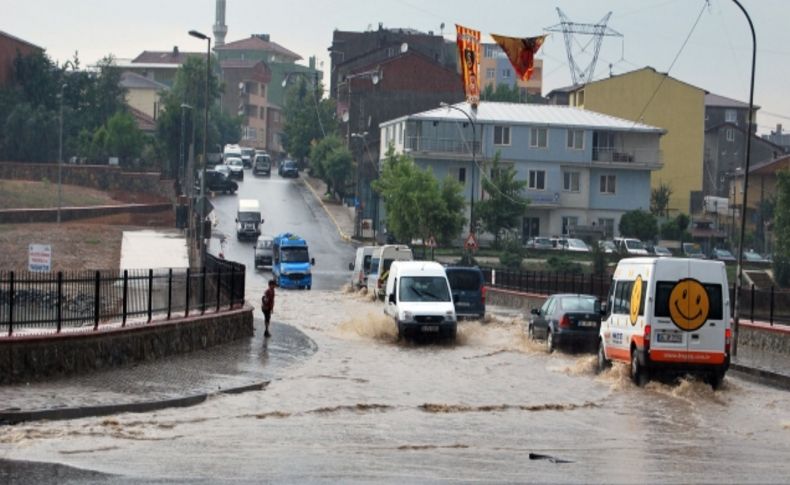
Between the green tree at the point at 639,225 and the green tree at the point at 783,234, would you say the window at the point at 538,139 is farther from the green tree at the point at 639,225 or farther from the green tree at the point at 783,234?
the green tree at the point at 783,234

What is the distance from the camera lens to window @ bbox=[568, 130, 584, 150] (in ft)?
322

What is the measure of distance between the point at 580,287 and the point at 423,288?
18.2 m

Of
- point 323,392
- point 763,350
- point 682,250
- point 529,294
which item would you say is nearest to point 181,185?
point 682,250

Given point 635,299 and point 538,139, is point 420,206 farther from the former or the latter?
point 635,299

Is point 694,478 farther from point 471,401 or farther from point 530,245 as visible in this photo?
point 530,245

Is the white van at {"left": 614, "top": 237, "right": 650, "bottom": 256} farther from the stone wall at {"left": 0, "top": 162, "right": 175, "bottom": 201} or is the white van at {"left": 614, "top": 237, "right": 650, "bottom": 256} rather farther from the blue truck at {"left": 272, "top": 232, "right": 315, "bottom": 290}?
the stone wall at {"left": 0, "top": 162, "right": 175, "bottom": 201}

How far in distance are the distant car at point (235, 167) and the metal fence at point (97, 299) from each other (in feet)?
300

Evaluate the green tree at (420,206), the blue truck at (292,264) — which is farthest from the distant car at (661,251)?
the blue truck at (292,264)

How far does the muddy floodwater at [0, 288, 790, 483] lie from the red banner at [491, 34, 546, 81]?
1393 inches

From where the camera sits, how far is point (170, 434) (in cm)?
1728

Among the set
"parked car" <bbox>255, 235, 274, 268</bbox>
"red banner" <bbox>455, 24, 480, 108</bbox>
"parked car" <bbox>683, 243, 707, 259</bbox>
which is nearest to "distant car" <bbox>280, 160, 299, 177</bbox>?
"red banner" <bbox>455, 24, 480, 108</bbox>

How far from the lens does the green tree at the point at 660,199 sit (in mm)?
105938

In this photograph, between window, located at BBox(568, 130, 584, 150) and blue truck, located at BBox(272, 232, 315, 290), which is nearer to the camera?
blue truck, located at BBox(272, 232, 315, 290)

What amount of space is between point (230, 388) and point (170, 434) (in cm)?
500
